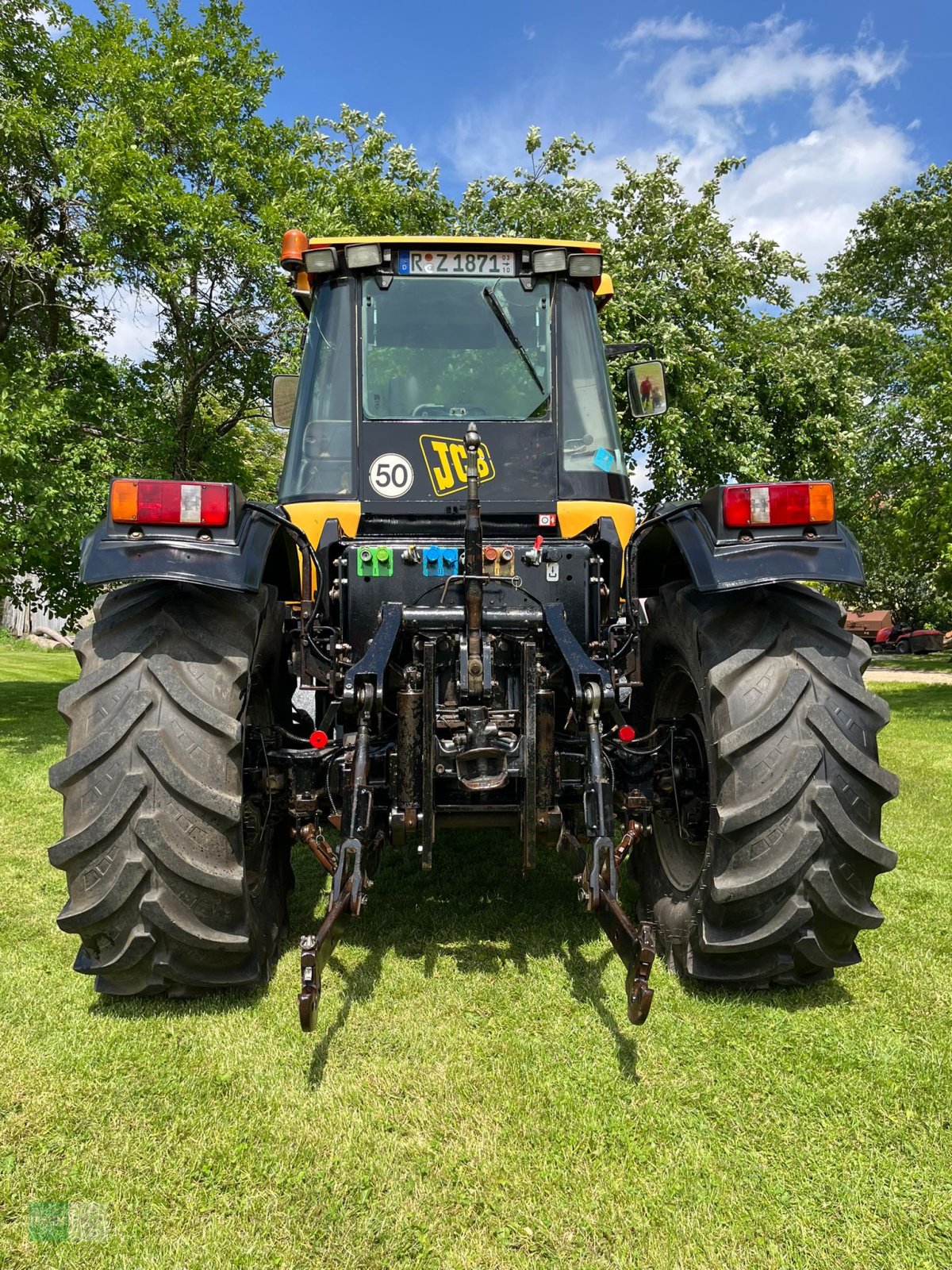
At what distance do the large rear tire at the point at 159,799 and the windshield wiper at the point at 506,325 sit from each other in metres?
1.82

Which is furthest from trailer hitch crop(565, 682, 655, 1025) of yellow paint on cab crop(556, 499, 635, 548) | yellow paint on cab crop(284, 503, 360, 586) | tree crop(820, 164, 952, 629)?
tree crop(820, 164, 952, 629)

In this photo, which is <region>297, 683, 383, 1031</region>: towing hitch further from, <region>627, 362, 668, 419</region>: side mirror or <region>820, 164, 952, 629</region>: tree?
<region>820, 164, 952, 629</region>: tree

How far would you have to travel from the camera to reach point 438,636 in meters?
3.28

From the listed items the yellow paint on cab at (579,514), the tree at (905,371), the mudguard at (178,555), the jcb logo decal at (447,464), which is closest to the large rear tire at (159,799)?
the mudguard at (178,555)

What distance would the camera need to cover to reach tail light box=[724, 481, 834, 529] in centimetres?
299

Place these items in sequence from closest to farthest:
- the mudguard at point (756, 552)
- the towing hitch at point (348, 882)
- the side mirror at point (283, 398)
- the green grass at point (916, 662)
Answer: the towing hitch at point (348, 882), the mudguard at point (756, 552), the side mirror at point (283, 398), the green grass at point (916, 662)

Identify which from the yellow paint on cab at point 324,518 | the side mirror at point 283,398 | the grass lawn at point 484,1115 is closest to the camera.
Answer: the grass lawn at point 484,1115

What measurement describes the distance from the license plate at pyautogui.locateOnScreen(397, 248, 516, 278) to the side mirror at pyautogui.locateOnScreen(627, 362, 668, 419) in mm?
1000

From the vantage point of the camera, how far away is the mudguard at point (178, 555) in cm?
285

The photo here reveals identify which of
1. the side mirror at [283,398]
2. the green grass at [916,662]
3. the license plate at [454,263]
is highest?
the license plate at [454,263]

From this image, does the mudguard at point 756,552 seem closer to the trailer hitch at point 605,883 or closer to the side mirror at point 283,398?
the trailer hitch at point 605,883

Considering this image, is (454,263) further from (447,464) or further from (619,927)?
(619,927)

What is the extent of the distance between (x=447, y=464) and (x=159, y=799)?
1.86 meters

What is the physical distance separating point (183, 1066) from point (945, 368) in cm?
1422
